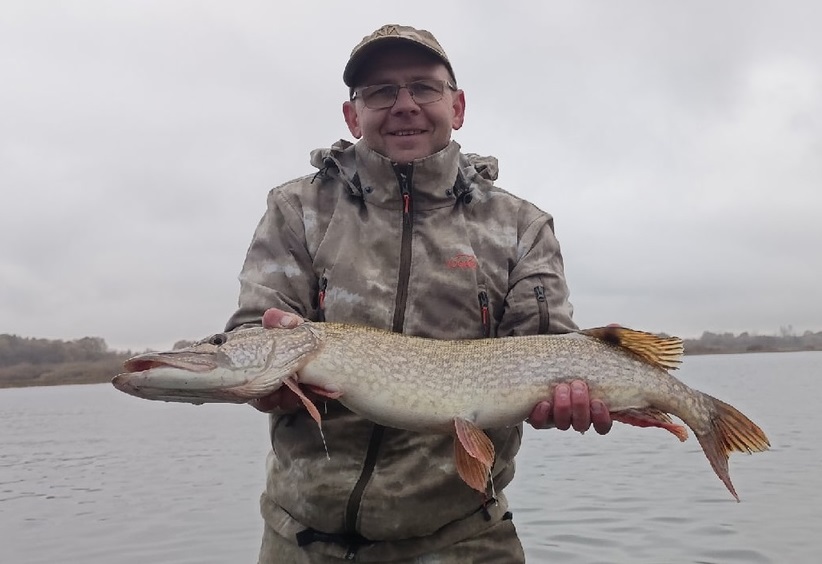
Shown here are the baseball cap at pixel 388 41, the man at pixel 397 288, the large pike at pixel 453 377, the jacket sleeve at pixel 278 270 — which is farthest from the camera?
the baseball cap at pixel 388 41

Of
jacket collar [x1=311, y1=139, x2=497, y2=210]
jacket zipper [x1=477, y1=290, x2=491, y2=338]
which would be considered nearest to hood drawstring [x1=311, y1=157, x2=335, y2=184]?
jacket collar [x1=311, y1=139, x2=497, y2=210]

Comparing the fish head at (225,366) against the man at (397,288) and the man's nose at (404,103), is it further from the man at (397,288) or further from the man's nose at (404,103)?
the man's nose at (404,103)

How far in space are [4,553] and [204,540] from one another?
2297 mm

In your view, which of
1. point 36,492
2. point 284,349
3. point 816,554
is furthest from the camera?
point 36,492

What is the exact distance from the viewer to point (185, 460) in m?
15.1

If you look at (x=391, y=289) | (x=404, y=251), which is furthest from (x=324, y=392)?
(x=404, y=251)

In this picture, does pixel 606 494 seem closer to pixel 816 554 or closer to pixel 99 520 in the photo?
pixel 816 554

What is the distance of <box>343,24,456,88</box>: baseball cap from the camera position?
139 inches

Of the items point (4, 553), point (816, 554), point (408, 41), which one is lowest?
point (4, 553)

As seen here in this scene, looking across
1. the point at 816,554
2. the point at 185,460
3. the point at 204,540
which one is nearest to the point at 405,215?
the point at 816,554

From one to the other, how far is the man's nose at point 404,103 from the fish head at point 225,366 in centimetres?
111

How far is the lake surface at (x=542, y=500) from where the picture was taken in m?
7.84

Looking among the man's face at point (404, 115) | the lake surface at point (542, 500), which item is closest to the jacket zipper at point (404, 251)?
the man's face at point (404, 115)

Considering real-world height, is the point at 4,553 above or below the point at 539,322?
below
